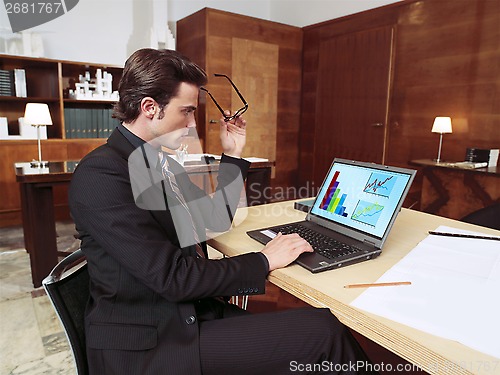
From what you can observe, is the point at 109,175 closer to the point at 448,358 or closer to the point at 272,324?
the point at 272,324

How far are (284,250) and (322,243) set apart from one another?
168 mm

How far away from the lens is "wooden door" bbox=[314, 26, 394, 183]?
4.48 m

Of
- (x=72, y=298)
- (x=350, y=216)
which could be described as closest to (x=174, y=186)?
(x=72, y=298)

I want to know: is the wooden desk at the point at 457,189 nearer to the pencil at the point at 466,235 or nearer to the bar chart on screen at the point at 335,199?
the pencil at the point at 466,235

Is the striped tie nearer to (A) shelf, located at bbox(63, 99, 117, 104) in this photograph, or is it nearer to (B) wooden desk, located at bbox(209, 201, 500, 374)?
(B) wooden desk, located at bbox(209, 201, 500, 374)

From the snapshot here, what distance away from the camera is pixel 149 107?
111 cm

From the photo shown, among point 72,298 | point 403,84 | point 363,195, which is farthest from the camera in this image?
point 403,84

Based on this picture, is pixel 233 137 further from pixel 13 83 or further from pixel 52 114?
pixel 52 114

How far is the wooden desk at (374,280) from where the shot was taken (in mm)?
687

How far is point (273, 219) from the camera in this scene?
1529mm

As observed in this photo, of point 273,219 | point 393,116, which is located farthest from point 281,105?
point 273,219

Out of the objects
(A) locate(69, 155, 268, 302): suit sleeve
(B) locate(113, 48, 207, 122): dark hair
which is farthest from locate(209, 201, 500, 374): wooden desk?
(B) locate(113, 48, 207, 122): dark hair

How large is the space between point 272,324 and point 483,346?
1.49 ft

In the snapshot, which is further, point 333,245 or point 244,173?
point 244,173
